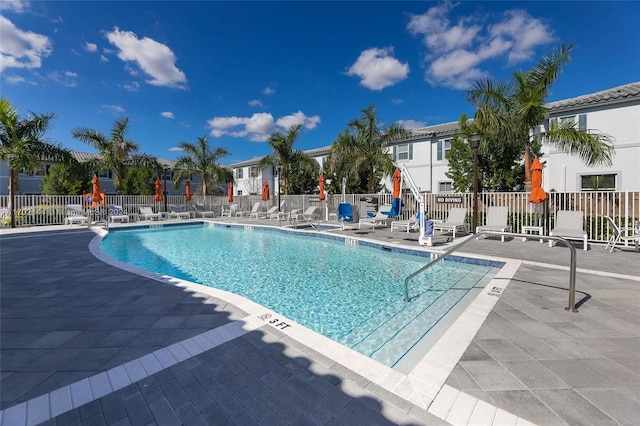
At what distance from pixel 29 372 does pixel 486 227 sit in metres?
11.0

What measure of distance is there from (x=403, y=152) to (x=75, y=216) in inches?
869

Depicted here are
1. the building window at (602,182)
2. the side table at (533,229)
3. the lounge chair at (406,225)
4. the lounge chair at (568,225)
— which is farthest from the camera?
the building window at (602,182)

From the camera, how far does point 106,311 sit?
3.65m

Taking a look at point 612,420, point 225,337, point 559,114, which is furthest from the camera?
point 559,114

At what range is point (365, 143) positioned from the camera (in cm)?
1838

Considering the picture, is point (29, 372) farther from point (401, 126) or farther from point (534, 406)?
point (401, 126)

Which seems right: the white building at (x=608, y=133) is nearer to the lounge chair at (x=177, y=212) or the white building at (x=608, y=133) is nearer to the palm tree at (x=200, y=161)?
the palm tree at (x=200, y=161)

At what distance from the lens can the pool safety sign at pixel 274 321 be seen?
3.19 meters

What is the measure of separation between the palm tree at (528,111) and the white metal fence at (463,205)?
187 cm

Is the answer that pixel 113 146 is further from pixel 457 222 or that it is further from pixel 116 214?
pixel 457 222

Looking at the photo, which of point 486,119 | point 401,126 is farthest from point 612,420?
point 401,126

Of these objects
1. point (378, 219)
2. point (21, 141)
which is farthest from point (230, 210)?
point (378, 219)

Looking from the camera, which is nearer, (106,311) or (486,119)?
(106,311)

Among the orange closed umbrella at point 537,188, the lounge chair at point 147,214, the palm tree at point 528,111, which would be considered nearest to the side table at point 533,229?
the orange closed umbrella at point 537,188
